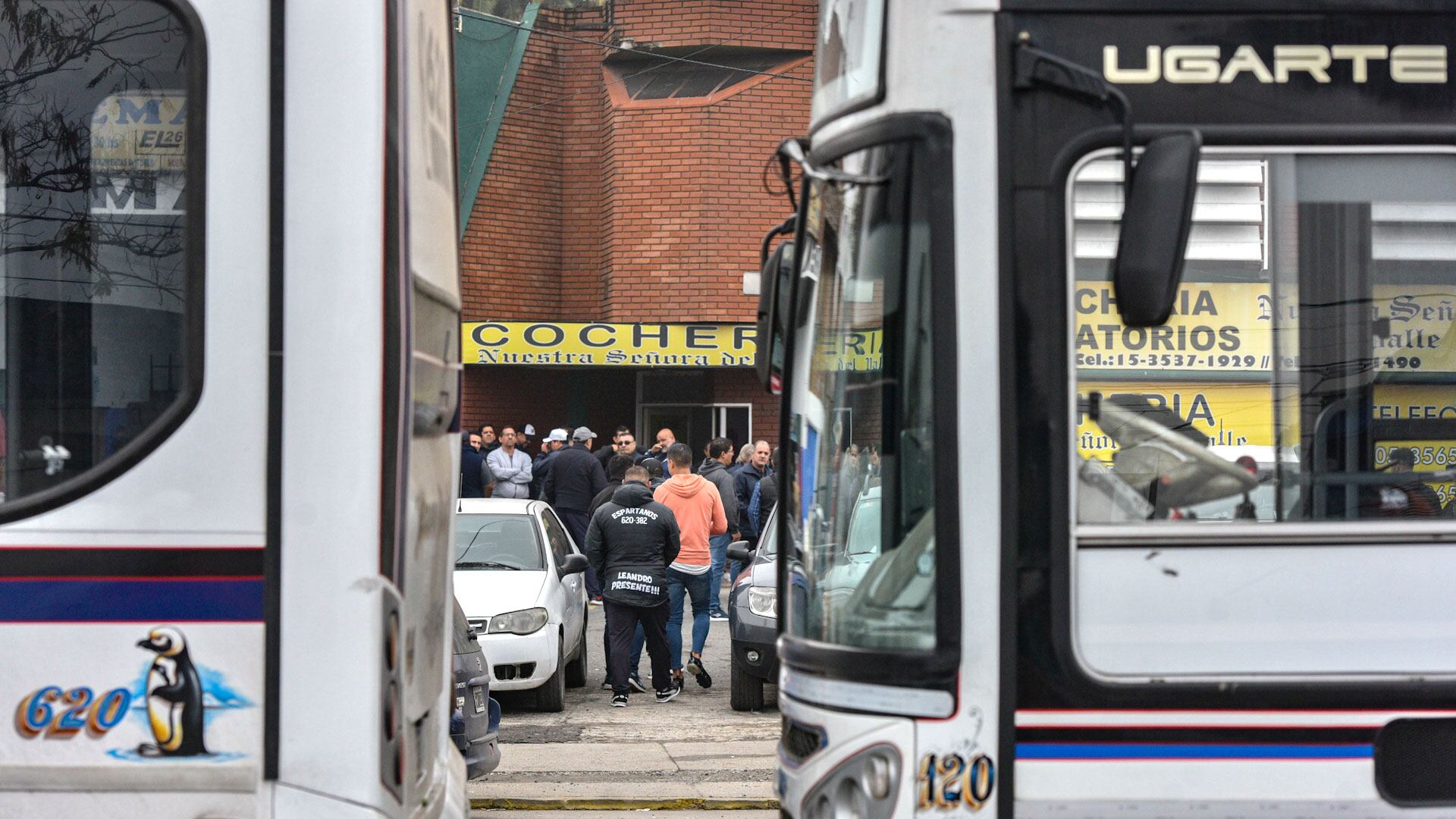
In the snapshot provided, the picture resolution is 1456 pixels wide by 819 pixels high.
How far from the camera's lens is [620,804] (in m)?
7.52

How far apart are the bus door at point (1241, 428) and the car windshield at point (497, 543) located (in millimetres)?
7932

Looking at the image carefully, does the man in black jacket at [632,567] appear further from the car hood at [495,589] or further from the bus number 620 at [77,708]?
the bus number 620 at [77,708]

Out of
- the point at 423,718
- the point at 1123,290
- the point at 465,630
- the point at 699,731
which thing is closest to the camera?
the point at 1123,290

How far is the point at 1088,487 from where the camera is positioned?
3.08m

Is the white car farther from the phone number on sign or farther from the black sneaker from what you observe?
the phone number on sign

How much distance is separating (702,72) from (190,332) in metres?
19.2

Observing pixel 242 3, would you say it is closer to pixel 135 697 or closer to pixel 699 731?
pixel 135 697

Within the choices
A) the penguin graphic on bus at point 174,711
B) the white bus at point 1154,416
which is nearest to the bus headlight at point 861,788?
the white bus at point 1154,416

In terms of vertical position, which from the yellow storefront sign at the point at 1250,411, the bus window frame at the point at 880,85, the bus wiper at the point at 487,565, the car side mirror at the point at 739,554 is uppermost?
the bus window frame at the point at 880,85

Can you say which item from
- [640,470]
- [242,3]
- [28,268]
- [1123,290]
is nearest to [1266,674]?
[1123,290]

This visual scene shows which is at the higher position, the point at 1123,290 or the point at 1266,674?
the point at 1123,290

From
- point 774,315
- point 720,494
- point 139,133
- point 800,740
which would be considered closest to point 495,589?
point 720,494

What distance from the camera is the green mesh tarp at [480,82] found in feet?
62.1

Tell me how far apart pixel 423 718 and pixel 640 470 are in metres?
7.31
